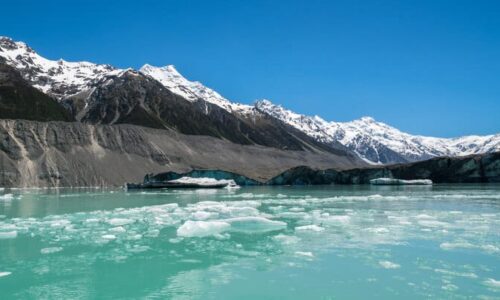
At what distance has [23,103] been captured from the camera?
128 m

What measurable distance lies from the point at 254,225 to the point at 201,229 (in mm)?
2551

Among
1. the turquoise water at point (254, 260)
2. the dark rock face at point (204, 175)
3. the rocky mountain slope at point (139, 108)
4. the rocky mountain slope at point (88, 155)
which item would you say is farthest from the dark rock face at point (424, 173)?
the rocky mountain slope at point (139, 108)

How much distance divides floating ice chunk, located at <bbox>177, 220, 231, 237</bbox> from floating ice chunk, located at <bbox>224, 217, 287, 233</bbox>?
2.13ft

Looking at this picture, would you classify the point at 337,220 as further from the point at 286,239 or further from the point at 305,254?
the point at 305,254

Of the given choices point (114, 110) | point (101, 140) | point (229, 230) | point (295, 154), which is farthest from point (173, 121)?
point (229, 230)

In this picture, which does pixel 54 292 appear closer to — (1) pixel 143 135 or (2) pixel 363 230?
(2) pixel 363 230

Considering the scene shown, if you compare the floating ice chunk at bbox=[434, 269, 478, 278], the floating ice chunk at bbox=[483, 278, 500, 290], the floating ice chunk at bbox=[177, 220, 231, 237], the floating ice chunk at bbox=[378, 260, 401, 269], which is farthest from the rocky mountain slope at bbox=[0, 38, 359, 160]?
the floating ice chunk at bbox=[483, 278, 500, 290]

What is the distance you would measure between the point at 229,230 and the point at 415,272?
30.0 ft

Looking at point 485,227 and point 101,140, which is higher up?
point 101,140

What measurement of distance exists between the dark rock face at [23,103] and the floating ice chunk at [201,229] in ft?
371

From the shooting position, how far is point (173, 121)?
166250 millimetres

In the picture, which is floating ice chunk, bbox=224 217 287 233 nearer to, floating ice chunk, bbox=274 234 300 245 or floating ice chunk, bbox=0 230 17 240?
floating ice chunk, bbox=274 234 300 245

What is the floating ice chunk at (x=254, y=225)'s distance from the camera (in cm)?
1916

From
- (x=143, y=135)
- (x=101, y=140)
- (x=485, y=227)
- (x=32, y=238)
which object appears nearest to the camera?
(x=32, y=238)
